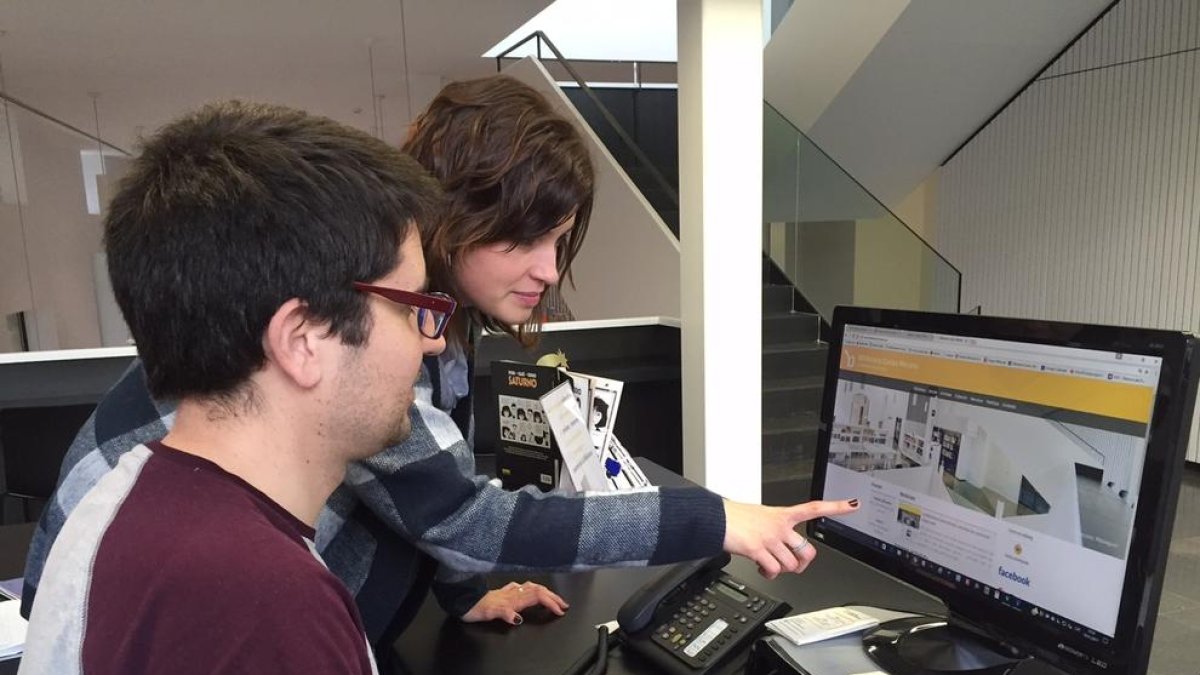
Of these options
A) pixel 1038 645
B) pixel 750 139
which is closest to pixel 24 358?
pixel 750 139

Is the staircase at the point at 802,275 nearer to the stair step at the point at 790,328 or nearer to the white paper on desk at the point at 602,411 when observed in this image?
the stair step at the point at 790,328

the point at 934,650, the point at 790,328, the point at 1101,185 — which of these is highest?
the point at 1101,185

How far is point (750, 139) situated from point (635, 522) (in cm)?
259

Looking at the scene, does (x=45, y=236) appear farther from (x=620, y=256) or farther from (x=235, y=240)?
(x=235, y=240)

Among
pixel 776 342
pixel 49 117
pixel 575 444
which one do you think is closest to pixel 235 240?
pixel 575 444

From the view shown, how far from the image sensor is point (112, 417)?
87 cm

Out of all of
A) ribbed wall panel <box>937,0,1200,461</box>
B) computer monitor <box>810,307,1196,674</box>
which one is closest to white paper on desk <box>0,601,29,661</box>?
computer monitor <box>810,307,1196,674</box>

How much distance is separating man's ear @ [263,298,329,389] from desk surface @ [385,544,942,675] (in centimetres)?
51

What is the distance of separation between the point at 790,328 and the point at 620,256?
1237mm

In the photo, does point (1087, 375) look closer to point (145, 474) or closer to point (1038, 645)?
point (1038, 645)

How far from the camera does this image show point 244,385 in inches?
27.0

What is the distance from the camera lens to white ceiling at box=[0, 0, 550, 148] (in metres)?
4.90

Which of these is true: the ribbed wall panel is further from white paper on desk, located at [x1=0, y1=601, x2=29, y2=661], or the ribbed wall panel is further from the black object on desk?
white paper on desk, located at [x1=0, y1=601, x2=29, y2=661]

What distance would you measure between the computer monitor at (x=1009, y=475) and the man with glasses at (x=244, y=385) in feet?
1.94
